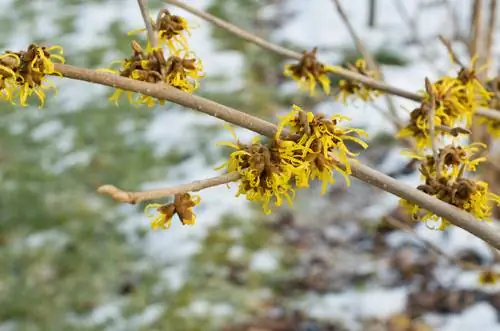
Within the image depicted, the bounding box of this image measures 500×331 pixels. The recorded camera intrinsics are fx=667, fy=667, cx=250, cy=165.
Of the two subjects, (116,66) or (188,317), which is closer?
(188,317)

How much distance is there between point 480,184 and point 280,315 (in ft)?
6.38

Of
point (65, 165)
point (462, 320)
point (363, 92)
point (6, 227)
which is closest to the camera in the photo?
point (363, 92)

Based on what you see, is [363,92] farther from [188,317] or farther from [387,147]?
[387,147]

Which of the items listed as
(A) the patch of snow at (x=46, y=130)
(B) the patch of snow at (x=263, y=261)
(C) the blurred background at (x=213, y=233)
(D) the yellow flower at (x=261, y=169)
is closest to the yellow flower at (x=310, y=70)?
(D) the yellow flower at (x=261, y=169)

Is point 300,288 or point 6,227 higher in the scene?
point 6,227

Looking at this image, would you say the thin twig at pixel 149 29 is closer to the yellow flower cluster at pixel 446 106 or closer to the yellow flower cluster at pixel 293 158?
the yellow flower cluster at pixel 293 158

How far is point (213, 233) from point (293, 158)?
2335mm

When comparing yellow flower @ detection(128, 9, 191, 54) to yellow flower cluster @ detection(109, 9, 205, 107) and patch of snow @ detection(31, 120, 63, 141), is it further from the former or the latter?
patch of snow @ detection(31, 120, 63, 141)

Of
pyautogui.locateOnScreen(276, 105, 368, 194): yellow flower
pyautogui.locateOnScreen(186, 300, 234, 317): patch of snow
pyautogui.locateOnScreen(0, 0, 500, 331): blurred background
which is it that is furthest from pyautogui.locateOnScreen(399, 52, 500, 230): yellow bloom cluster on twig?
pyautogui.locateOnScreen(186, 300, 234, 317): patch of snow

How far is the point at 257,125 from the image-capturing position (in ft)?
2.35

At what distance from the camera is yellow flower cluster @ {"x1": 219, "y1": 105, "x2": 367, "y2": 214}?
73 cm

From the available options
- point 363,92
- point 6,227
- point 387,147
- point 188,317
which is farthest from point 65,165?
point 363,92

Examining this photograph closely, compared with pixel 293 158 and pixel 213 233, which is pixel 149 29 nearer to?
pixel 293 158

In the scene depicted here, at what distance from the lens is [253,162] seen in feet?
2.37
